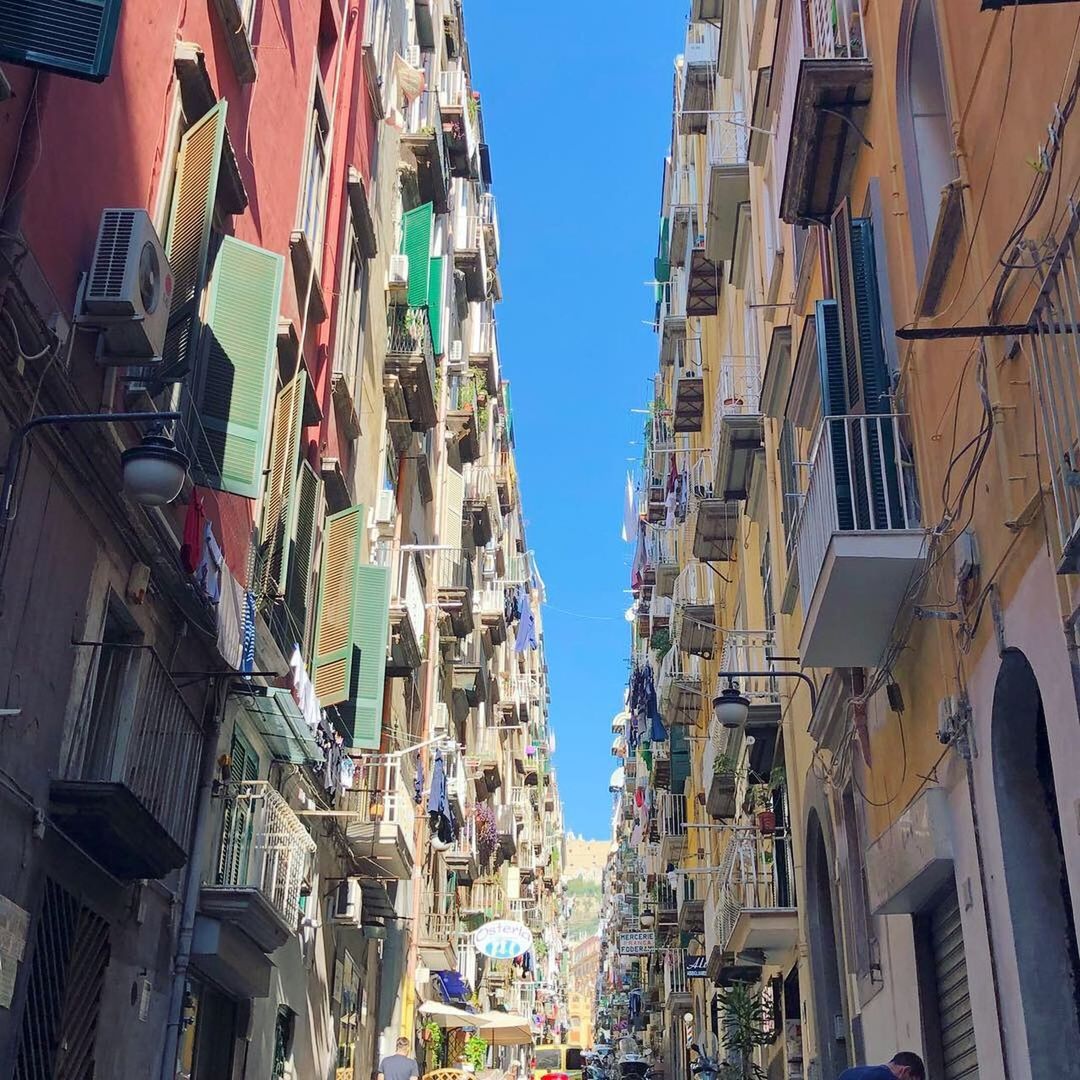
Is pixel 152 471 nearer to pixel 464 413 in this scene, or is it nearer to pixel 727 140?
pixel 727 140

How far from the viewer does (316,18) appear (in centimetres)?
1784

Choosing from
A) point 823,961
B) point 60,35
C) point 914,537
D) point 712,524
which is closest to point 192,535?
point 60,35

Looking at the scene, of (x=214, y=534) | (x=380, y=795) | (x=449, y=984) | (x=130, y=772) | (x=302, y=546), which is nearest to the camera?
(x=130, y=772)

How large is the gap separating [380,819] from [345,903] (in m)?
1.26

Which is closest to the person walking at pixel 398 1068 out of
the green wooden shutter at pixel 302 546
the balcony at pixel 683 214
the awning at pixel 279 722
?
the awning at pixel 279 722

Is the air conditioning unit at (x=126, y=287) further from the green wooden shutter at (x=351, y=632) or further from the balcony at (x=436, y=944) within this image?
the balcony at (x=436, y=944)

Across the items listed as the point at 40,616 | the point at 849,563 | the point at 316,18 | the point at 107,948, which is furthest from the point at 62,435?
the point at 316,18

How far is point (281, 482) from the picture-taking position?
15.3 m

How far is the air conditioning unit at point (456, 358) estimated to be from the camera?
1269 inches

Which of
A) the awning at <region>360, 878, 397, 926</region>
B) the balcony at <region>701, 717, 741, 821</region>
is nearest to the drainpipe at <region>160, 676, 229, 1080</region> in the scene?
the awning at <region>360, 878, 397, 926</region>

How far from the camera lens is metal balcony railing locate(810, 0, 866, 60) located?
38.4ft

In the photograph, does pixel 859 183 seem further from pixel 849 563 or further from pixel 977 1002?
pixel 977 1002

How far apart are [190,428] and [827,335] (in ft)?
17.6

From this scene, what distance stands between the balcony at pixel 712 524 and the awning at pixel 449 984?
446 inches
